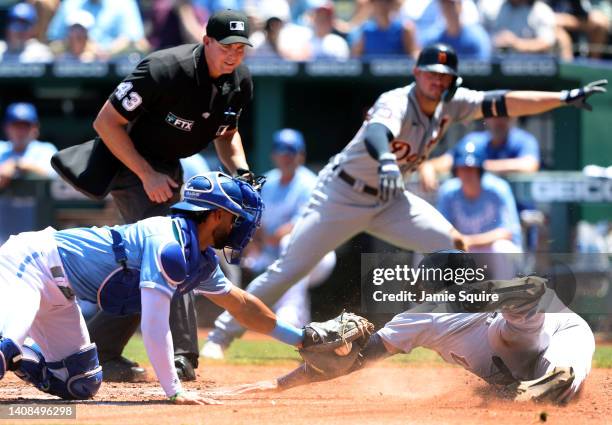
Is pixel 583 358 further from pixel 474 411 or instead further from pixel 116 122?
pixel 116 122

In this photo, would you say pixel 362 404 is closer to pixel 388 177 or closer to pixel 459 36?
pixel 388 177

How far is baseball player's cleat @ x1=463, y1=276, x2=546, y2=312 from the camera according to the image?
5.25 meters

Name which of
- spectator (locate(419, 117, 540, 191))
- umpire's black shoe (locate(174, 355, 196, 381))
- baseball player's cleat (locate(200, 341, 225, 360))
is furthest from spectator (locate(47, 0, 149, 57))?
umpire's black shoe (locate(174, 355, 196, 381))

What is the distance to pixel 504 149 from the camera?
10.2 meters

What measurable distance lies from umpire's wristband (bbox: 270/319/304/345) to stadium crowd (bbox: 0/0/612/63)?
571 centimetres

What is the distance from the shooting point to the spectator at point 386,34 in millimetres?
11070

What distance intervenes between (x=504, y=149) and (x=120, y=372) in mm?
4893

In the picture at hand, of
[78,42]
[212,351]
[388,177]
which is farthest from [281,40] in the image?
[388,177]

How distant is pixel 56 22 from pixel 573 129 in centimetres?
552

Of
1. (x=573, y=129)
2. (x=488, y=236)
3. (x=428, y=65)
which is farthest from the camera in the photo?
(x=573, y=129)

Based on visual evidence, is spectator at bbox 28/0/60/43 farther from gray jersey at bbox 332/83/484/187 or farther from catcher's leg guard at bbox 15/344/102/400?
catcher's leg guard at bbox 15/344/102/400

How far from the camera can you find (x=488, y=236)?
29.9ft

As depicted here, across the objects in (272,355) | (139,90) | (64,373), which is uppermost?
(139,90)

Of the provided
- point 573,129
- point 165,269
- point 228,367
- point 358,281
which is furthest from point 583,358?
point 573,129
